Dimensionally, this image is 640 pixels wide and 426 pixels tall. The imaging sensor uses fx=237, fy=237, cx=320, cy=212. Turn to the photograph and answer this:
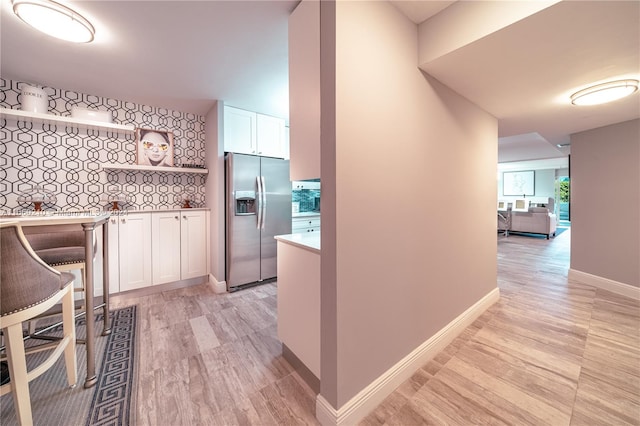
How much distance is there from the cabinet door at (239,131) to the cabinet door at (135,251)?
1.38 meters

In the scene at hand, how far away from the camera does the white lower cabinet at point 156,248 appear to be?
2791 mm

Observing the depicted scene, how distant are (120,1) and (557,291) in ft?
16.7

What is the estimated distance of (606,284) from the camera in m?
3.06

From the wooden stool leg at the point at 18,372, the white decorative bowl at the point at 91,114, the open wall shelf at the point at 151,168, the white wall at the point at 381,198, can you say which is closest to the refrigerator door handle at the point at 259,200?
the open wall shelf at the point at 151,168

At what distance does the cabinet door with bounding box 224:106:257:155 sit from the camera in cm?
314

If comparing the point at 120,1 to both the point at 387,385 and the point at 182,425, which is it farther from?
→ the point at 387,385

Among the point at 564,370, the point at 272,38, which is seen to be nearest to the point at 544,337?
the point at 564,370

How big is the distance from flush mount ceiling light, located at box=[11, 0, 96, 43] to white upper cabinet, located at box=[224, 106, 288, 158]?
1.49 metres

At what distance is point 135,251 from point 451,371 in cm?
344

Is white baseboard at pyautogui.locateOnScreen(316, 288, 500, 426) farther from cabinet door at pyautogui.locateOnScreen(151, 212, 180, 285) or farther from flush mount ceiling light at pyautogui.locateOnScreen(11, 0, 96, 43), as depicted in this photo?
flush mount ceiling light at pyautogui.locateOnScreen(11, 0, 96, 43)

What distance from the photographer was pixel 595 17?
1192 millimetres

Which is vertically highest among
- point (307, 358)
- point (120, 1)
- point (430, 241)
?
point (120, 1)

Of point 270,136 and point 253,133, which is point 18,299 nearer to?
point 253,133

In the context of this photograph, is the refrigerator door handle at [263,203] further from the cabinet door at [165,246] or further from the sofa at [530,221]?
the sofa at [530,221]
